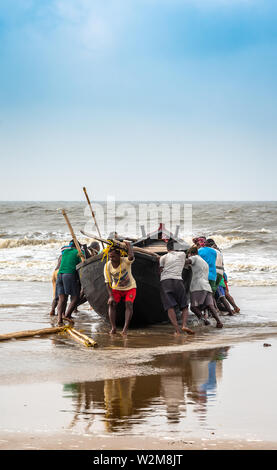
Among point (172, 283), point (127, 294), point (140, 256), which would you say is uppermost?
point (140, 256)

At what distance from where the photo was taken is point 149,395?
6.17m

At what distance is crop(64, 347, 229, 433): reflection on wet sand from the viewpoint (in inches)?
211

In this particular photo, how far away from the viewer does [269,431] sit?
16.4 feet

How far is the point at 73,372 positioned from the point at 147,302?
389cm

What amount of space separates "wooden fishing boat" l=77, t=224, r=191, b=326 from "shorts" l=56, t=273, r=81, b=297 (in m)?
0.17

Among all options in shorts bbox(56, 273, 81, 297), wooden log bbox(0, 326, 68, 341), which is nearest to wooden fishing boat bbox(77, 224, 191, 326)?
shorts bbox(56, 273, 81, 297)

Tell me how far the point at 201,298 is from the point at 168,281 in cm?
100

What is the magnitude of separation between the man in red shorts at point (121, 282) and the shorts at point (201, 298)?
1327 millimetres

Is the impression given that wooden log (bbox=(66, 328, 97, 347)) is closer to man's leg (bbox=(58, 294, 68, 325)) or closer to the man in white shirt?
man's leg (bbox=(58, 294, 68, 325))

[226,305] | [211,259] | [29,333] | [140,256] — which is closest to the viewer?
[29,333]

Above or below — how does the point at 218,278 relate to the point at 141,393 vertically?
above

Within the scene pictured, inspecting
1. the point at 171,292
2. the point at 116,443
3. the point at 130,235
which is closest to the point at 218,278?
the point at 171,292

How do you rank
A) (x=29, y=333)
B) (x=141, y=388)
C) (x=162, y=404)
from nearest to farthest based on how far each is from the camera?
(x=162, y=404) < (x=141, y=388) < (x=29, y=333)

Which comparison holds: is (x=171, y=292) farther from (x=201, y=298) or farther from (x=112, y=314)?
(x=112, y=314)
